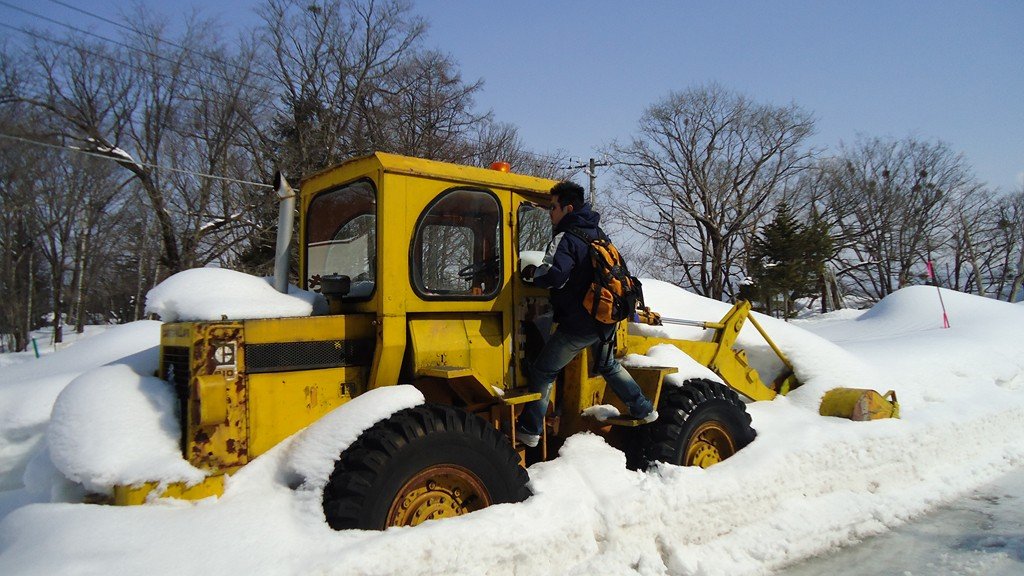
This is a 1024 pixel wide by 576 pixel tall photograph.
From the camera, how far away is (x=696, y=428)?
15.1 feet

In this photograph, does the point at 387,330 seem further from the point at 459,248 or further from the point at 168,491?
the point at 168,491

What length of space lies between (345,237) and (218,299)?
0.97m

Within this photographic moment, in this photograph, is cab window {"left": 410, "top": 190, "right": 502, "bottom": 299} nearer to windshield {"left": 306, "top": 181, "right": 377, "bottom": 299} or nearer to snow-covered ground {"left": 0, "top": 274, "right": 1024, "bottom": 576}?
windshield {"left": 306, "top": 181, "right": 377, "bottom": 299}

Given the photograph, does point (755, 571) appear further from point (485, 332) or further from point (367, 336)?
point (367, 336)

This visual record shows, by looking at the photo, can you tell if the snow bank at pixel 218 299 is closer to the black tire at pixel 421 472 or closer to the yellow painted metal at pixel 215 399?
the yellow painted metal at pixel 215 399

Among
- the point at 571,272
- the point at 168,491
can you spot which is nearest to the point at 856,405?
the point at 571,272

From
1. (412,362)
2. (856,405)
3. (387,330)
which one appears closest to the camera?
(387,330)

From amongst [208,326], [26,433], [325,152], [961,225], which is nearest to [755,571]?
[208,326]

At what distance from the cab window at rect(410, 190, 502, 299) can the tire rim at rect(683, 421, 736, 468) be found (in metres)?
1.82

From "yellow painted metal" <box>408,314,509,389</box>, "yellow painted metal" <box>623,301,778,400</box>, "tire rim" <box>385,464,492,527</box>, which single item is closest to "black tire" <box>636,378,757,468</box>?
"yellow painted metal" <box>623,301,778,400</box>

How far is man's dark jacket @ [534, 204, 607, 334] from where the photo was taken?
12.6ft

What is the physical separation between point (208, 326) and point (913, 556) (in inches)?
170

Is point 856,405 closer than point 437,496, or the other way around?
point 437,496

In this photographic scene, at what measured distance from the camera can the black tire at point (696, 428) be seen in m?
4.39
